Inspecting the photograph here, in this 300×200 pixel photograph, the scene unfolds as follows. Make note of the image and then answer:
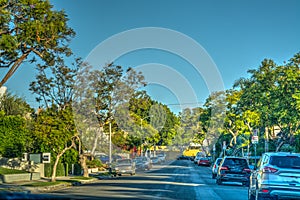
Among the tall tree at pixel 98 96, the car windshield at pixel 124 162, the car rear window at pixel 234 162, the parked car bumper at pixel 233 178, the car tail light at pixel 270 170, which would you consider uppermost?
the tall tree at pixel 98 96

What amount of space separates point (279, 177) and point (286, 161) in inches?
26.0

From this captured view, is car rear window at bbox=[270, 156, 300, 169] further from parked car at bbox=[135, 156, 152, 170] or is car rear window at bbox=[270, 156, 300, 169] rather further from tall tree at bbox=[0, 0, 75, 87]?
parked car at bbox=[135, 156, 152, 170]

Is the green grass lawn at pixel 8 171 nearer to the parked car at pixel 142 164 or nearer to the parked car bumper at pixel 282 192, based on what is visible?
the parked car bumper at pixel 282 192

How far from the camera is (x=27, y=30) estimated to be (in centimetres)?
2383

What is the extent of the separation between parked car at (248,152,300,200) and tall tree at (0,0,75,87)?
1278 centimetres

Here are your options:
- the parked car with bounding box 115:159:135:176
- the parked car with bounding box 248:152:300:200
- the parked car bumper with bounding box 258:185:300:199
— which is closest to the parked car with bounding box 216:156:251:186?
the parked car with bounding box 115:159:135:176

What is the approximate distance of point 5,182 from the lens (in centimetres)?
2914

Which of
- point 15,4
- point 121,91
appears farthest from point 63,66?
point 15,4

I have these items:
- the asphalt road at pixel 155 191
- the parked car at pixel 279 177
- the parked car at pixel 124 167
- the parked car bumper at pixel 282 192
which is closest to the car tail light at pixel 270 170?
the parked car at pixel 279 177

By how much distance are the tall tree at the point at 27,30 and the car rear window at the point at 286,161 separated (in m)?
12.8

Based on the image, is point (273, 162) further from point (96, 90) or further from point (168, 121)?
point (168, 121)

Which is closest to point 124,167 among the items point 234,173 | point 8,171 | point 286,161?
point 8,171

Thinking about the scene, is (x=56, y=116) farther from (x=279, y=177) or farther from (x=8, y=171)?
(x=279, y=177)

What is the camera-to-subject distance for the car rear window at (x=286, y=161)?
16469 mm
